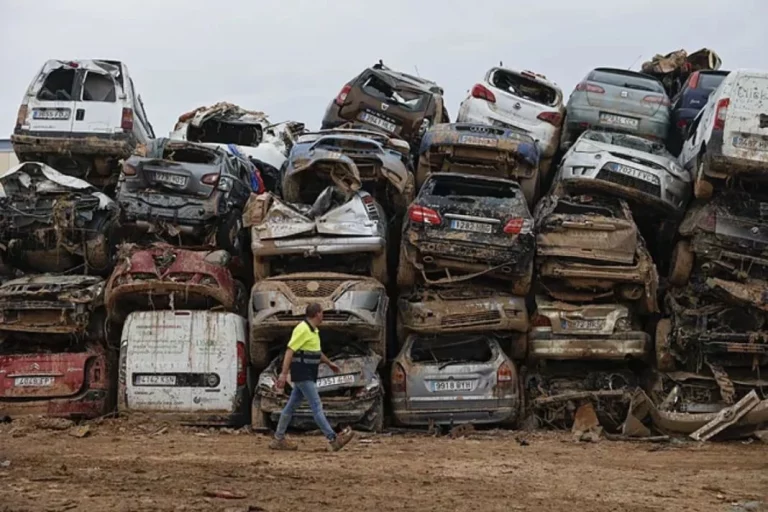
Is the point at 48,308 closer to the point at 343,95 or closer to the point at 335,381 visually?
the point at 335,381

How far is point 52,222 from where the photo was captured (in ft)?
43.4

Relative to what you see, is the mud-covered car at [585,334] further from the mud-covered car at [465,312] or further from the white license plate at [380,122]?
the white license plate at [380,122]

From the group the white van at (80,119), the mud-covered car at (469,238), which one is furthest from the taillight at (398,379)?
the white van at (80,119)

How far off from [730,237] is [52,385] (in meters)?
8.34

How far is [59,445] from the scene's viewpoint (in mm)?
10203

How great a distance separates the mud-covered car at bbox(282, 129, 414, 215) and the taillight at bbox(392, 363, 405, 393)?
267 cm

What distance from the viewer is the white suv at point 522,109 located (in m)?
15.6

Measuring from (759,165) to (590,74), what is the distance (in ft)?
14.6

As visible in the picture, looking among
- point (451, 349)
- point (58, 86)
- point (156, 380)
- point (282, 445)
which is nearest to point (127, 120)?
point (58, 86)

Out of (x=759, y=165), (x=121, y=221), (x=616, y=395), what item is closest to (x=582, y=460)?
(x=616, y=395)

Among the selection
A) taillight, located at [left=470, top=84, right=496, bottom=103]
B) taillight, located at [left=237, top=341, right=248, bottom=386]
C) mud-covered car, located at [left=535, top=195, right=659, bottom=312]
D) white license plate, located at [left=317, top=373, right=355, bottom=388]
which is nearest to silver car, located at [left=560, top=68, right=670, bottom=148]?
taillight, located at [left=470, top=84, right=496, bottom=103]

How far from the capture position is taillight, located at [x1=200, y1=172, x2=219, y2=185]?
13.0 meters

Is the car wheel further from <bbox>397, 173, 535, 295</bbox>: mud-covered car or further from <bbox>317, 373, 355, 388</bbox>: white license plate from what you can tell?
<bbox>317, 373, 355, 388</bbox>: white license plate

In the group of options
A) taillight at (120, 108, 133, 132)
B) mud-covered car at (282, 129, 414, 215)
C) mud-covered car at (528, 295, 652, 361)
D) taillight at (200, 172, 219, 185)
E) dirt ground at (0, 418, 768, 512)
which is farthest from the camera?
taillight at (120, 108, 133, 132)
